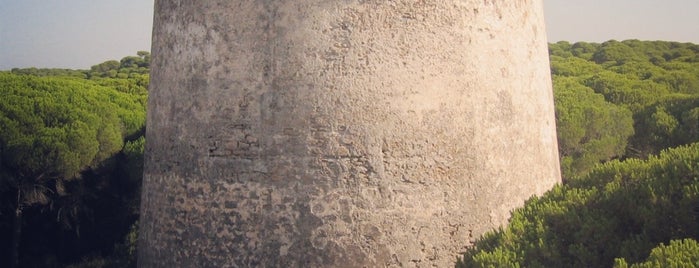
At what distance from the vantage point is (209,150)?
514 centimetres

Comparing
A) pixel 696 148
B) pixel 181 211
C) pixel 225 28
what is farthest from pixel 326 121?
pixel 696 148

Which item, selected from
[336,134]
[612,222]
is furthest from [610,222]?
[336,134]

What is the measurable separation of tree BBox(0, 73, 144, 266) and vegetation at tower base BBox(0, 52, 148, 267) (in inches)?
0.6

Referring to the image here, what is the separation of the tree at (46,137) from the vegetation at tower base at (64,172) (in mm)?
14

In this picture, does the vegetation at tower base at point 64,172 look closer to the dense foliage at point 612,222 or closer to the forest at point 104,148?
the forest at point 104,148


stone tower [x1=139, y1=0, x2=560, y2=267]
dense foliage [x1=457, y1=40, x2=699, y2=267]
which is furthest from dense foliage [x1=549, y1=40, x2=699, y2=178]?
stone tower [x1=139, y1=0, x2=560, y2=267]

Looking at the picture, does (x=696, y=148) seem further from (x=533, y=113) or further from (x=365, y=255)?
(x=365, y=255)

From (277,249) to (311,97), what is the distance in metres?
1.15

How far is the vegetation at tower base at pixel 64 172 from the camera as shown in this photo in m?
10.2

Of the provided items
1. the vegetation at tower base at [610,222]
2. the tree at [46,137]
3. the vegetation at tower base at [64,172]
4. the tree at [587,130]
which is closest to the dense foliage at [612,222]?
the vegetation at tower base at [610,222]

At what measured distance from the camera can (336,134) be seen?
190 inches

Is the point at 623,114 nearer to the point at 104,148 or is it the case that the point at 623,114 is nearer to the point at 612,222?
the point at 612,222

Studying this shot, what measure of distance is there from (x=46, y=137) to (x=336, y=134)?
276 inches

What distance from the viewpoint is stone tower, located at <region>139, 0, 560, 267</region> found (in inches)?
190
